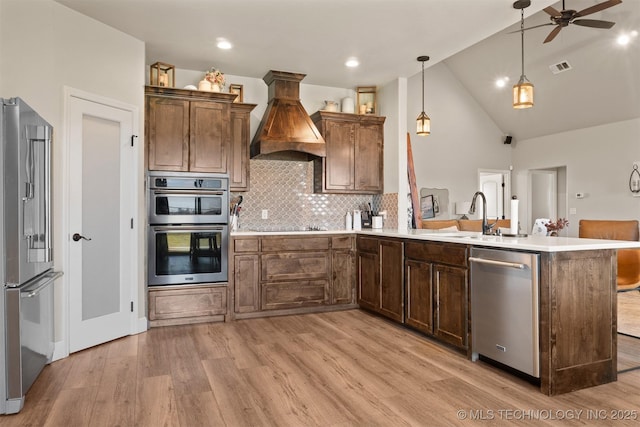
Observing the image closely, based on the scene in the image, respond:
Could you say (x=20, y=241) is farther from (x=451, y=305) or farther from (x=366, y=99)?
(x=366, y=99)

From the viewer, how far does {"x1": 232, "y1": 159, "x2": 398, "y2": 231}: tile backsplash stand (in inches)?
203

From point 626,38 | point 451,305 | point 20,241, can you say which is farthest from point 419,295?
point 626,38

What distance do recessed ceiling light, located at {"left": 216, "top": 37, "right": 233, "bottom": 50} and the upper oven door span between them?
144 cm

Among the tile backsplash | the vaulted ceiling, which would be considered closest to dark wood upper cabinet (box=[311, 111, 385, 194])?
the tile backsplash

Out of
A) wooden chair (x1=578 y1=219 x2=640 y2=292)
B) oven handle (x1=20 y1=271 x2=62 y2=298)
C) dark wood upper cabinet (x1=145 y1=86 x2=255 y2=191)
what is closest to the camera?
oven handle (x1=20 y1=271 x2=62 y2=298)

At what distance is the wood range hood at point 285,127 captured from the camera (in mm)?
4695

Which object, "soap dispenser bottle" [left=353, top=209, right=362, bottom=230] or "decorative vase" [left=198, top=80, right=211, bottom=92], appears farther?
"soap dispenser bottle" [left=353, top=209, right=362, bottom=230]

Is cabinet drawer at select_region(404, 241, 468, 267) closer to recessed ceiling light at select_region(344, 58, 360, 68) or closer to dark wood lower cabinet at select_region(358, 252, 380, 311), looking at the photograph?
dark wood lower cabinet at select_region(358, 252, 380, 311)

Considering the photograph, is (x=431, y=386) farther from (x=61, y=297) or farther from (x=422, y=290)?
(x=61, y=297)

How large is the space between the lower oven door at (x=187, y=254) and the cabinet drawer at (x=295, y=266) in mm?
458

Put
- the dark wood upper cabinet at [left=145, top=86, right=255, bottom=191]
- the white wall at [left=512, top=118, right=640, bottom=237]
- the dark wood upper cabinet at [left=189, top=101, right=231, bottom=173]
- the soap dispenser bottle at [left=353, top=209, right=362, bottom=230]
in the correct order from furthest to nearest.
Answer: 1. the white wall at [left=512, top=118, right=640, bottom=237]
2. the soap dispenser bottle at [left=353, top=209, right=362, bottom=230]
3. the dark wood upper cabinet at [left=189, top=101, right=231, bottom=173]
4. the dark wood upper cabinet at [left=145, top=86, right=255, bottom=191]

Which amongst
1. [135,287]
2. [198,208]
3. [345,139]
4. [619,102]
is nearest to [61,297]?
[135,287]

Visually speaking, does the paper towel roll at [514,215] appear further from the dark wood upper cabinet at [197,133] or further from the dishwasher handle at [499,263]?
the dark wood upper cabinet at [197,133]

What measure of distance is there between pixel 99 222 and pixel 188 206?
2.89 ft
